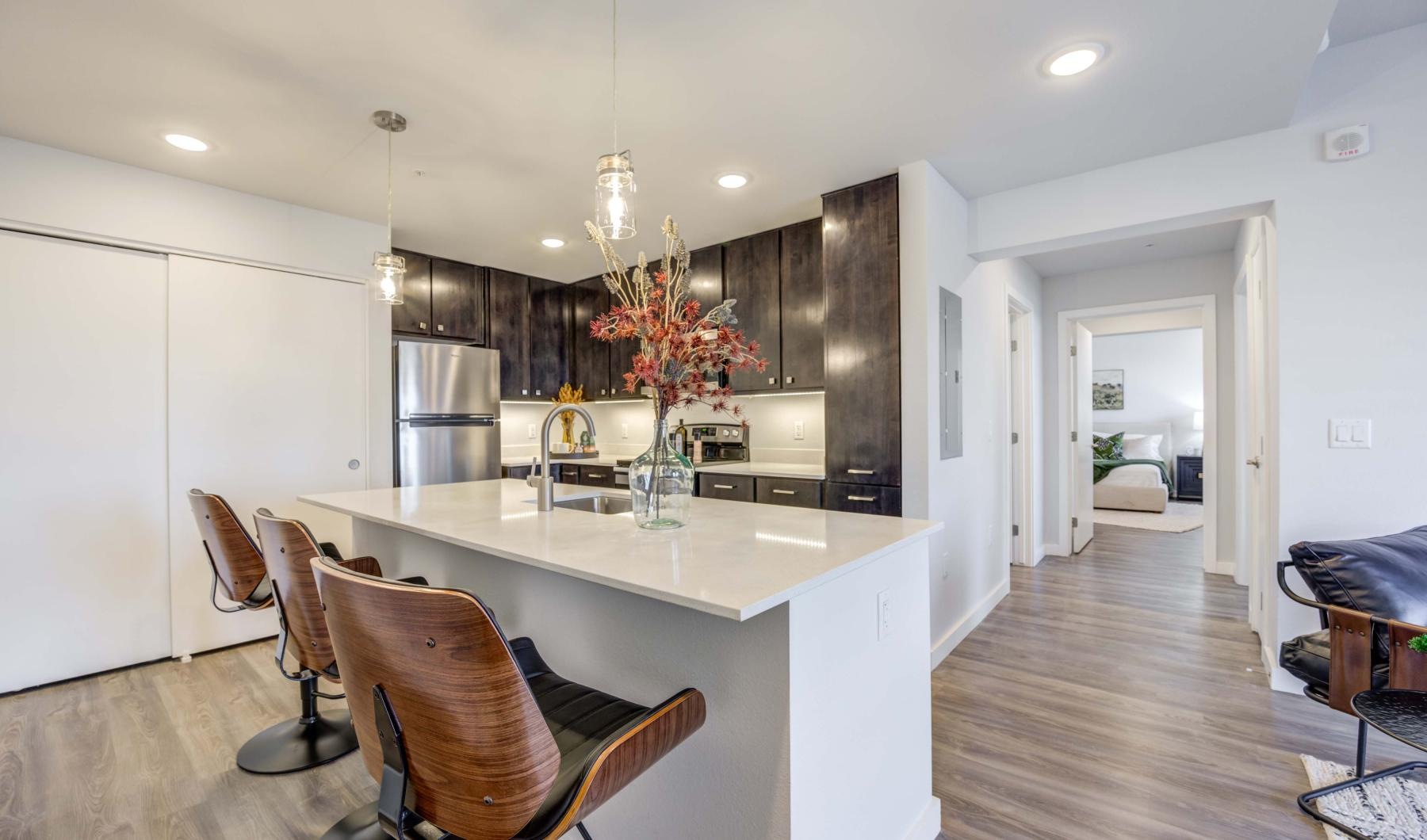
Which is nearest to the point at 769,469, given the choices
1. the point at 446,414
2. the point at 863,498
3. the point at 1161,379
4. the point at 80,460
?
the point at 863,498

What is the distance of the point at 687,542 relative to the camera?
153cm

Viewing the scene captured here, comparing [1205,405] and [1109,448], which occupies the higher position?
[1205,405]

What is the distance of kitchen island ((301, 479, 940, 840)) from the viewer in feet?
3.99

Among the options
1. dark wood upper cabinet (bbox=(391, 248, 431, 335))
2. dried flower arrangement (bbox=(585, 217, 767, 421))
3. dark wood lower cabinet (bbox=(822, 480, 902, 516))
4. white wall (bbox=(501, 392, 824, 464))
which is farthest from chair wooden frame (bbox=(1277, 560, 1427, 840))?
dark wood upper cabinet (bbox=(391, 248, 431, 335))

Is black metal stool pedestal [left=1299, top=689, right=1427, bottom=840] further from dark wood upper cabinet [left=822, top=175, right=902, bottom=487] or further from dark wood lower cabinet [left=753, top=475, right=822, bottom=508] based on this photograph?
dark wood lower cabinet [left=753, top=475, right=822, bottom=508]

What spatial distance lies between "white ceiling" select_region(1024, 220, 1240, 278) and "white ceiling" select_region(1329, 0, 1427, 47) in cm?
134

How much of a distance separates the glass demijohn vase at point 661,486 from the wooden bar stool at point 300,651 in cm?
Result: 81

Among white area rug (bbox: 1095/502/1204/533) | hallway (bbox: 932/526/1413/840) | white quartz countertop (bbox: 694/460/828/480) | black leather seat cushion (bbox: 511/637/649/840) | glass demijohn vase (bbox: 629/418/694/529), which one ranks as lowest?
hallway (bbox: 932/526/1413/840)

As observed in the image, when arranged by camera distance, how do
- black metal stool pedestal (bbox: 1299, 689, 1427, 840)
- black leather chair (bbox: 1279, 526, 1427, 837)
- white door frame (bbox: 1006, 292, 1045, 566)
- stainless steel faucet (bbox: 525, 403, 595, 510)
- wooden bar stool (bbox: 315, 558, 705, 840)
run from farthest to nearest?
1. white door frame (bbox: 1006, 292, 1045, 566)
2. stainless steel faucet (bbox: 525, 403, 595, 510)
3. black leather chair (bbox: 1279, 526, 1427, 837)
4. black metal stool pedestal (bbox: 1299, 689, 1427, 840)
5. wooden bar stool (bbox: 315, 558, 705, 840)

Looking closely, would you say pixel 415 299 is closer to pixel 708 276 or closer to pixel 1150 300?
pixel 708 276

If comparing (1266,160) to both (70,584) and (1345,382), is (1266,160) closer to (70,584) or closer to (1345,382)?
(1345,382)

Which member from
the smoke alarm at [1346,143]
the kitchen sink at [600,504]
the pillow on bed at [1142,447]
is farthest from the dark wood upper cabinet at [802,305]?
the pillow on bed at [1142,447]

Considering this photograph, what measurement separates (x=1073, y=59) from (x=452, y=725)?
8.63ft

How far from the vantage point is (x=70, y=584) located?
2.82m
